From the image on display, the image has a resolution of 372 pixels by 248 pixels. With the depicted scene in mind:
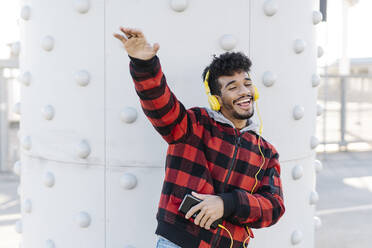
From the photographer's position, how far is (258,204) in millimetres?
1663

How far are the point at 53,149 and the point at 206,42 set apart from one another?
0.91 meters

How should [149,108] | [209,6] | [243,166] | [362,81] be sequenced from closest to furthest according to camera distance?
[149,108]
[243,166]
[209,6]
[362,81]

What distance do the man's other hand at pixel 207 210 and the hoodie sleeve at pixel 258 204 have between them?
0.03 metres

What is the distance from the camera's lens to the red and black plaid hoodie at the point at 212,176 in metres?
1.64

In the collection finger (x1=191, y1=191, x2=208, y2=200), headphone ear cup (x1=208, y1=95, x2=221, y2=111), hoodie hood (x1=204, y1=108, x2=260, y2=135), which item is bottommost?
finger (x1=191, y1=191, x2=208, y2=200)

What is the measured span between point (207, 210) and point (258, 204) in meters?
0.20

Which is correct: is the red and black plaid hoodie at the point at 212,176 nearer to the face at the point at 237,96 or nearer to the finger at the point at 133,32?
the face at the point at 237,96

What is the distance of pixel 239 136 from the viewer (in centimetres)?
178

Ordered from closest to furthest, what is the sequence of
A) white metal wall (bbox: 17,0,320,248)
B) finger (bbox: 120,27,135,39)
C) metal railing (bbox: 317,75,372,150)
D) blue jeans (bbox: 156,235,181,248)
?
finger (bbox: 120,27,135,39)
blue jeans (bbox: 156,235,181,248)
white metal wall (bbox: 17,0,320,248)
metal railing (bbox: 317,75,372,150)

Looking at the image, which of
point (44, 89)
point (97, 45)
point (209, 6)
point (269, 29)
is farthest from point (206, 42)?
point (44, 89)

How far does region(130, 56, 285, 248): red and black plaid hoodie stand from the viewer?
5.39 feet

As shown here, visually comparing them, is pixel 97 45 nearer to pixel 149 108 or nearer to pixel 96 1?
pixel 96 1

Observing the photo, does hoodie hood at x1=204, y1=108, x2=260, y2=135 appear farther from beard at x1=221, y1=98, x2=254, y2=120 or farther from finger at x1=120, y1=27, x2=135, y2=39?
finger at x1=120, y1=27, x2=135, y2=39

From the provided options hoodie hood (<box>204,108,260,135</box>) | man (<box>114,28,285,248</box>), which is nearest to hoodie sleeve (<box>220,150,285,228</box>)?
man (<box>114,28,285,248</box>)
